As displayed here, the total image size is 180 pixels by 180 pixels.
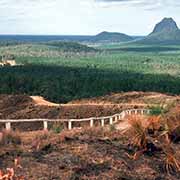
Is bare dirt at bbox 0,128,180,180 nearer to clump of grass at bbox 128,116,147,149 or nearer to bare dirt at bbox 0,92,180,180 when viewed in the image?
bare dirt at bbox 0,92,180,180

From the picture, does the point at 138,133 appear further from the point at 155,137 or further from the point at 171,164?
the point at 171,164

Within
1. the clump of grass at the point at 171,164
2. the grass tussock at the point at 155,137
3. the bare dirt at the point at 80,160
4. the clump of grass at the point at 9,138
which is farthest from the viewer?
the clump of grass at the point at 9,138

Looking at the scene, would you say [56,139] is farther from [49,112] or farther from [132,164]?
[49,112]

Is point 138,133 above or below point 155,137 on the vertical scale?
above

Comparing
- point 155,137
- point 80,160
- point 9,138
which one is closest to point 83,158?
point 80,160

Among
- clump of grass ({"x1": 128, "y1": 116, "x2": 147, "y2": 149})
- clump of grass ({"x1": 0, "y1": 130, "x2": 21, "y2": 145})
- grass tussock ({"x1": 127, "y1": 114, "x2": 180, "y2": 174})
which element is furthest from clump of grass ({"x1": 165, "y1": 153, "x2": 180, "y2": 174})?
clump of grass ({"x1": 0, "y1": 130, "x2": 21, "y2": 145})

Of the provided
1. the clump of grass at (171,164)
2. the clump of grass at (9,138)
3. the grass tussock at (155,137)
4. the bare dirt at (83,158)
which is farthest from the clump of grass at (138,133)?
the clump of grass at (9,138)

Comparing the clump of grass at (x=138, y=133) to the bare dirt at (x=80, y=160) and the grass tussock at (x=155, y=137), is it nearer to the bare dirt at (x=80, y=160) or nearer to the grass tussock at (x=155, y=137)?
the grass tussock at (x=155, y=137)

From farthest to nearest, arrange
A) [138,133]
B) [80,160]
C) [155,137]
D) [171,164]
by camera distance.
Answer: [155,137]
[138,133]
[171,164]
[80,160]

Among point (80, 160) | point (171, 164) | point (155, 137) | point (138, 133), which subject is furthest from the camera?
point (155, 137)

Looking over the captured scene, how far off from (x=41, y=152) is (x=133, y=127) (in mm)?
1760

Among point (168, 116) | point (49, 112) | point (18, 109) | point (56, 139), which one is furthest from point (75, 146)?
point (18, 109)

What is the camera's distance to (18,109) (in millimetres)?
36500

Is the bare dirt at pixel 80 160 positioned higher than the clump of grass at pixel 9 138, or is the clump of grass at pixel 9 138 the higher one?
the clump of grass at pixel 9 138
